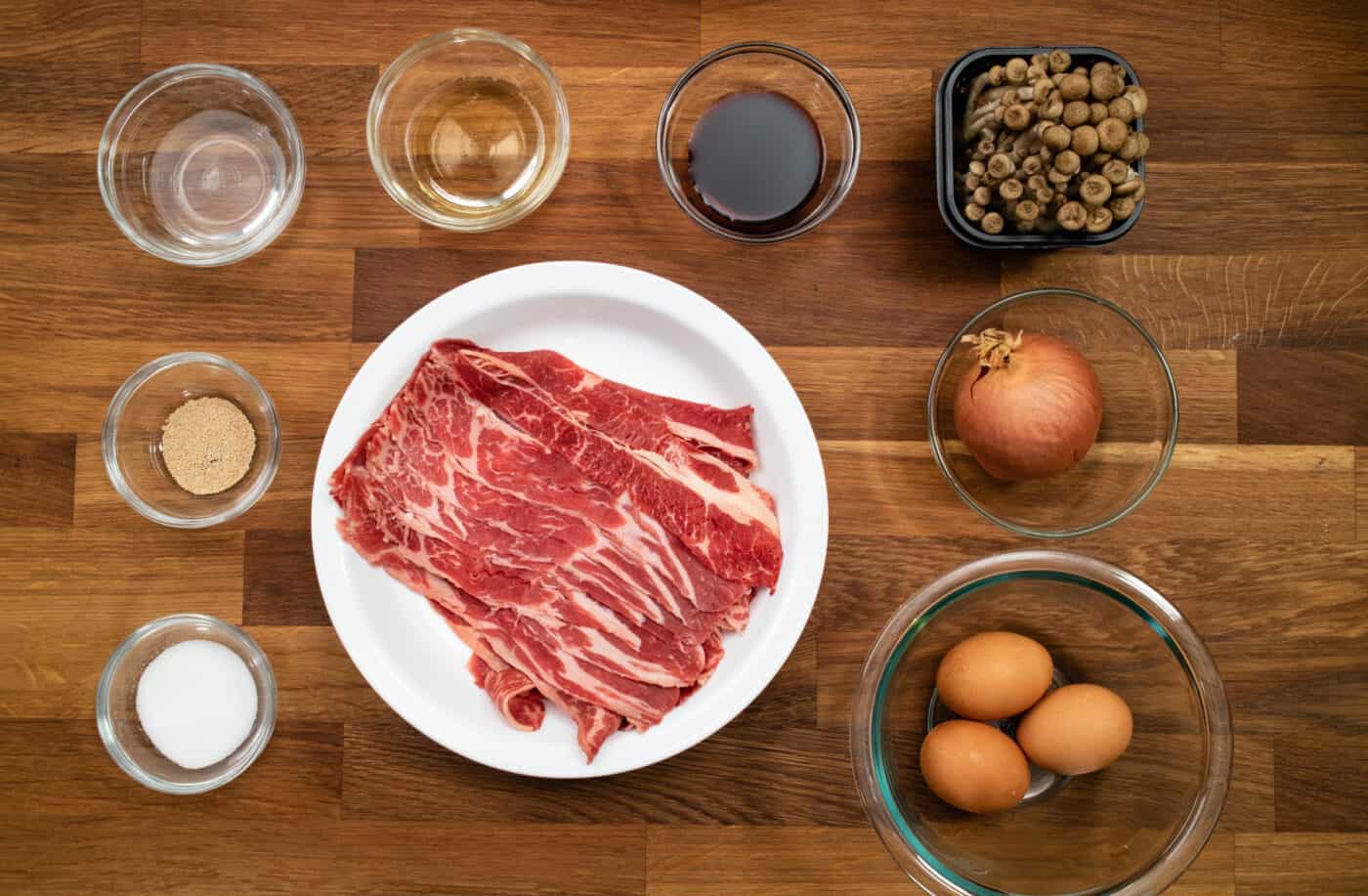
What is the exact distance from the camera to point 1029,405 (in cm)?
135

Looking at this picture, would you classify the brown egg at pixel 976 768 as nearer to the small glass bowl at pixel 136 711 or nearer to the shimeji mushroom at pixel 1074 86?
the shimeji mushroom at pixel 1074 86

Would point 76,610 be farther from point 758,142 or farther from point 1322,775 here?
point 1322,775

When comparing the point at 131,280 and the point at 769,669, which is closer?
the point at 769,669

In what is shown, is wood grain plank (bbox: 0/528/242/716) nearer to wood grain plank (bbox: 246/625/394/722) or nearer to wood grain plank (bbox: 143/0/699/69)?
wood grain plank (bbox: 246/625/394/722)

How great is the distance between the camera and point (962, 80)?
1.45 meters

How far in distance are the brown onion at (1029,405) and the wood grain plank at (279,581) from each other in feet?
3.50

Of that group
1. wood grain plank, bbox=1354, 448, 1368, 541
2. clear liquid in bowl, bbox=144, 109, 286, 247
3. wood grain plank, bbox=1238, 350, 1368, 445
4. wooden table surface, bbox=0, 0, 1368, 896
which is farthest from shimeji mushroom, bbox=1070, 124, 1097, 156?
clear liquid in bowl, bbox=144, 109, 286, 247

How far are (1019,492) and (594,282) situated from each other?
2.42 ft

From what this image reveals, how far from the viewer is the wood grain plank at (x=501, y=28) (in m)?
1.53

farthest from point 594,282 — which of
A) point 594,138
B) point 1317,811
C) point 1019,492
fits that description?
point 1317,811

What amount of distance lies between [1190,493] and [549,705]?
109cm

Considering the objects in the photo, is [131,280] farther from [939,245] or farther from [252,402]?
[939,245]

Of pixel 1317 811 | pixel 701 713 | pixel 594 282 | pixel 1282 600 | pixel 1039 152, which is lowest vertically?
pixel 1317 811

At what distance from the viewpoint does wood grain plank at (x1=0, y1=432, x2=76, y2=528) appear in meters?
1.56
